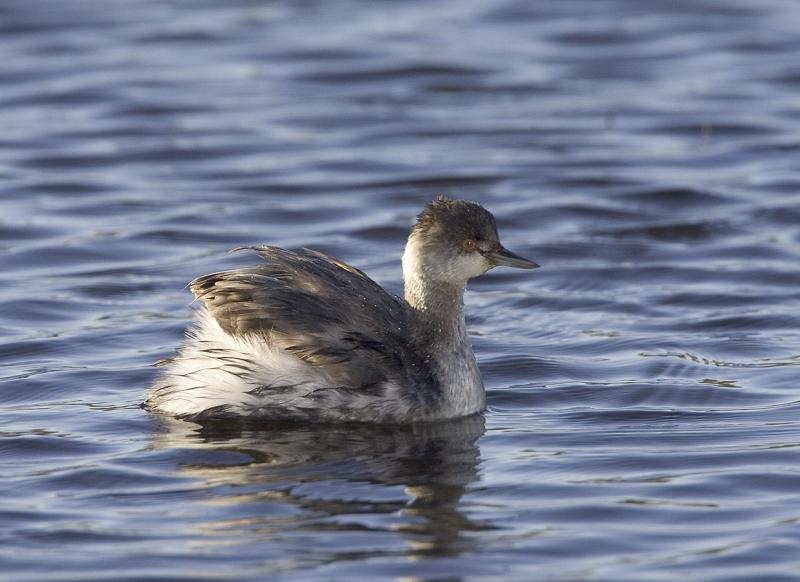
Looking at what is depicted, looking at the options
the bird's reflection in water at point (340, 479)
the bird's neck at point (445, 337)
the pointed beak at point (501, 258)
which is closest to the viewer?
the bird's reflection in water at point (340, 479)

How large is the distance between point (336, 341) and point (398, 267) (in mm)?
3734

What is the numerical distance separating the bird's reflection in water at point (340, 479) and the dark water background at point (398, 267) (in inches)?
0.8

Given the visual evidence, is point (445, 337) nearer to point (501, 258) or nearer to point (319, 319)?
point (501, 258)

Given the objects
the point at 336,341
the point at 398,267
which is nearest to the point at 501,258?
the point at 336,341

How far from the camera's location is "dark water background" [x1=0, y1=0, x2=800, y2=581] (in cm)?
715

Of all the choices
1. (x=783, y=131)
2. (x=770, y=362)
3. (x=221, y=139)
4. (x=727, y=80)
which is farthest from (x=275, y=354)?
(x=727, y=80)

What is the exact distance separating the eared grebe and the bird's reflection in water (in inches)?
5.2

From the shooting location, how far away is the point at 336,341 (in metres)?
8.55

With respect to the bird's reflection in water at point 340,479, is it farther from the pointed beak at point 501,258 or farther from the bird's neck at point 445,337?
the pointed beak at point 501,258

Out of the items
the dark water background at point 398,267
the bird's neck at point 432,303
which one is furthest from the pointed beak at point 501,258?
the dark water background at point 398,267

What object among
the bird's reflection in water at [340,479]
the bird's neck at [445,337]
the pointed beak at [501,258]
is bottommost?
the bird's reflection in water at [340,479]

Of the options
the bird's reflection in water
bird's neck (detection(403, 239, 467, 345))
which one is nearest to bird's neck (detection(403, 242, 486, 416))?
bird's neck (detection(403, 239, 467, 345))

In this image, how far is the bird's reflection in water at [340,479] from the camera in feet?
23.2

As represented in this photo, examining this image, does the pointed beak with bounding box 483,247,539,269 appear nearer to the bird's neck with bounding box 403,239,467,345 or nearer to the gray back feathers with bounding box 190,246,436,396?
the bird's neck with bounding box 403,239,467,345
